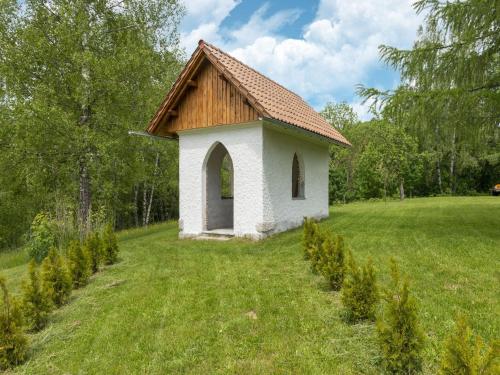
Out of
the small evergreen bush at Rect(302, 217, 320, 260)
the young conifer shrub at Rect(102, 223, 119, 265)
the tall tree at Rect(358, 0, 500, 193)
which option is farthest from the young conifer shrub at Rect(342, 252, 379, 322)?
the tall tree at Rect(358, 0, 500, 193)

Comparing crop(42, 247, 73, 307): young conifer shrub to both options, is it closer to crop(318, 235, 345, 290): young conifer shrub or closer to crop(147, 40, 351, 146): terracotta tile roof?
crop(318, 235, 345, 290): young conifer shrub

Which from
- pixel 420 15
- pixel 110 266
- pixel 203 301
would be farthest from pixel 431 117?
pixel 110 266

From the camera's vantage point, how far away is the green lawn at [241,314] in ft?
10.9

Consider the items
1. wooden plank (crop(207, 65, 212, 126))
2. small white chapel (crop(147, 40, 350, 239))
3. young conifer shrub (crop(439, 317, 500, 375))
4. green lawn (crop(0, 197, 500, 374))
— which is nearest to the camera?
young conifer shrub (crop(439, 317, 500, 375))

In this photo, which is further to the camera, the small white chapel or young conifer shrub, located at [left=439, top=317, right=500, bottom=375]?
the small white chapel

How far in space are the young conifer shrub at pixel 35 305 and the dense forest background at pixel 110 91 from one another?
4475mm

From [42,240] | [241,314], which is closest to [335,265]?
[241,314]

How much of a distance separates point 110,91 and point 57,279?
8774 millimetres

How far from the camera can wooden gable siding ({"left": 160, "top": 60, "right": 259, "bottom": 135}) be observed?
9344mm

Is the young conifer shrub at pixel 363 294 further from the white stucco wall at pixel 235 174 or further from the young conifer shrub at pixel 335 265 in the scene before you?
the white stucco wall at pixel 235 174

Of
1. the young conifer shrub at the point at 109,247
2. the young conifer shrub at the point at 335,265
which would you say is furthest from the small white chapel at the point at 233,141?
the young conifer shrub at the point at 335,265

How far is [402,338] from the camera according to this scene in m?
2.82

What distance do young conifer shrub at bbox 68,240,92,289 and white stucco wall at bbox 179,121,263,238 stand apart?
444 cm

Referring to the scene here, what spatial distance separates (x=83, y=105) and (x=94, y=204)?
6171mm
